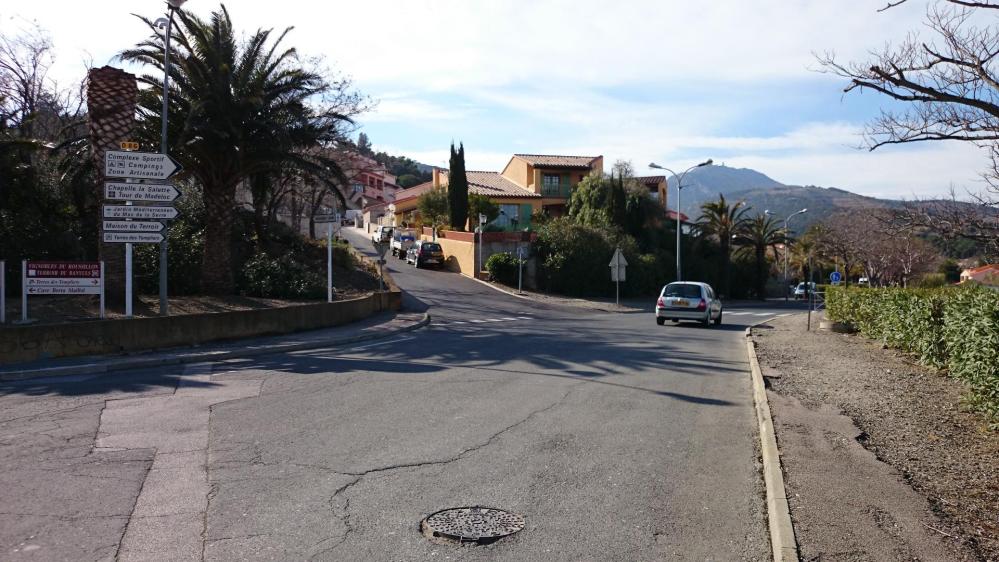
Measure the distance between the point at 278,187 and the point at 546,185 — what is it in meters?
36.0

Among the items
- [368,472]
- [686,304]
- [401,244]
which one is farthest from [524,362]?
[401,244]

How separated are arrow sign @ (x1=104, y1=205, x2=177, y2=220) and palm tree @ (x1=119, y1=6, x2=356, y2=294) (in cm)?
406

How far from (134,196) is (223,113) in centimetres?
548

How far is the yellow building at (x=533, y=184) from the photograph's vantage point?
2650 inches

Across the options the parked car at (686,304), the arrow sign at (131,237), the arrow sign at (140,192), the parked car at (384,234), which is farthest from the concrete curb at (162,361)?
the parked car at (686,304)

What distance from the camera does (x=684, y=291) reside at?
2642 centimetres

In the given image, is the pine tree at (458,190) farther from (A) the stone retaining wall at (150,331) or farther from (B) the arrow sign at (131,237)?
(B) the arrow sign at (131,237)

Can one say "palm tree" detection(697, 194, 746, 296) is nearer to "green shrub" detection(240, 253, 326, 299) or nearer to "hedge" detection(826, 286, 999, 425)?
"hedge" detection(826, 286, 999, 425)

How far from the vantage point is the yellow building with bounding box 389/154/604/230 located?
6731cm

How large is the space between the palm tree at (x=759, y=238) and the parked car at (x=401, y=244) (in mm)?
24533

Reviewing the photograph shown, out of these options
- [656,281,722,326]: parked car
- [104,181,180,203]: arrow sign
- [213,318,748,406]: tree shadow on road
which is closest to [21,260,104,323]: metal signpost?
[104,181,180,203]: arrow sign

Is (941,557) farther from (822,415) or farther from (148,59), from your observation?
(148,59)

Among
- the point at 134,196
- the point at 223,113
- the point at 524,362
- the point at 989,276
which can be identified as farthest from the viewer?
the point at 223,113

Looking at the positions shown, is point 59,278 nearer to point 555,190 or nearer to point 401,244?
point 401,244
